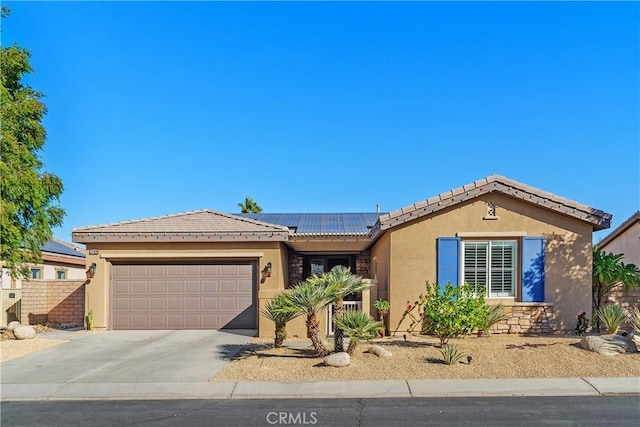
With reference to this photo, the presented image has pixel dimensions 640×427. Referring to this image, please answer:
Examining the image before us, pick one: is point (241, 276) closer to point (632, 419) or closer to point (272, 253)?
point (272, 253)

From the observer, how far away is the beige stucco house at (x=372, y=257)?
541 inches

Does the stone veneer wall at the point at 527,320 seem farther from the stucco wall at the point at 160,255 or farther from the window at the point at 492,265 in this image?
the stucco wall at the point at 160,255

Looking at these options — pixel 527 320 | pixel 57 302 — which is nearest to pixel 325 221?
pixel 527 320

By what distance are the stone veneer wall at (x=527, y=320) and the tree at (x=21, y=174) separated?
14212mm

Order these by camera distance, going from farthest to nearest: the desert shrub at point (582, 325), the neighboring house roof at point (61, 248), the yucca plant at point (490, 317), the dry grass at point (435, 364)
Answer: the neighboring house roof at point (61, 248)
the desert shrub at point (582, 325)
the yucca plant at point (490, 317)
the dry grass at point (435, 364)

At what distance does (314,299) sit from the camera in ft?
34.5

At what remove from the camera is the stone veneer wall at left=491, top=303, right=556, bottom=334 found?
13609 millimetres

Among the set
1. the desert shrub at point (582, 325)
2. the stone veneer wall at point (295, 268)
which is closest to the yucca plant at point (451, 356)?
the desert shrub at point (582, 325)

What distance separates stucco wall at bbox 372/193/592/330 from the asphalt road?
5526 mm

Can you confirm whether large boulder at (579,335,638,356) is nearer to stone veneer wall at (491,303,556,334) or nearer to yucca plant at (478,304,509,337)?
yucca plant at (478,304,509,337)

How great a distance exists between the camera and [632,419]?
24.0ft

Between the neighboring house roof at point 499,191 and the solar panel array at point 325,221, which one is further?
the solar panel array at point 325,221

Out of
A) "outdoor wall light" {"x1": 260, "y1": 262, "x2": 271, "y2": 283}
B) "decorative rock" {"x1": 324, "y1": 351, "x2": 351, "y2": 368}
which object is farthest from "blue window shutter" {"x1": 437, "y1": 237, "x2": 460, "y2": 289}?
"outdoor wall light" {"x1": 260, "y1": 262, "x2": 271, "y2": 283}

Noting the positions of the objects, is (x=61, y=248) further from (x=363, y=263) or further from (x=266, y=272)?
(x=363, y=263)
